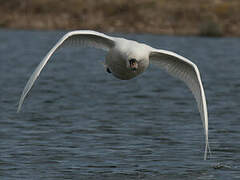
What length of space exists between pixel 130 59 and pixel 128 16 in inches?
1916

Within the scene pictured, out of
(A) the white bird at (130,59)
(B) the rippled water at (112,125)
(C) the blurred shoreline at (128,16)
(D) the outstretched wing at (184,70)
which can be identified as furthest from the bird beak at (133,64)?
(C) the blurred shoreline at (128,16)

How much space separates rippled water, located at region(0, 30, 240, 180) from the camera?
15258 millimetres

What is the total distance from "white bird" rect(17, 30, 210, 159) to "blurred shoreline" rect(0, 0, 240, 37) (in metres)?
41.6

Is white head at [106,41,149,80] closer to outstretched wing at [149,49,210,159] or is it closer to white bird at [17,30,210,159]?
white bird at [17,30,210,159]

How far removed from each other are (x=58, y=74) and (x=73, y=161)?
19.5 metres

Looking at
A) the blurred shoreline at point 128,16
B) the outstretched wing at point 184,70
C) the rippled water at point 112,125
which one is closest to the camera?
the rippled water at point 112,125

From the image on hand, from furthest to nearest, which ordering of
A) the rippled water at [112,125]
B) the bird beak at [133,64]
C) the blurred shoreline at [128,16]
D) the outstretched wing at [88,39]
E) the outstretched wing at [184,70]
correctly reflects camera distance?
the blurred shoreline at [128,16] < the outstretched wing at [184,70] < the rippled water at [112,125] < the outstretched wing at [88,39] < the bird beak at [133,64]

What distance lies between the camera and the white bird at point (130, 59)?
13.7m

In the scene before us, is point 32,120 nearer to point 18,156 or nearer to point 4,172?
point 18,156

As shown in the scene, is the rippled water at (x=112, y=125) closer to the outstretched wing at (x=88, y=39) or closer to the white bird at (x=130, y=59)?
the white bird at (x=130, y=59)

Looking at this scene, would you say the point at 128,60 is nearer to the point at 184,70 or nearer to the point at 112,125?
the point at 184,70

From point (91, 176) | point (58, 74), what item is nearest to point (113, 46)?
point (91, 176)

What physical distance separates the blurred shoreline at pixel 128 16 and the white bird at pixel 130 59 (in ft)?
137

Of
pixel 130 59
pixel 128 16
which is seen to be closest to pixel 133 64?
pixel 130 59
